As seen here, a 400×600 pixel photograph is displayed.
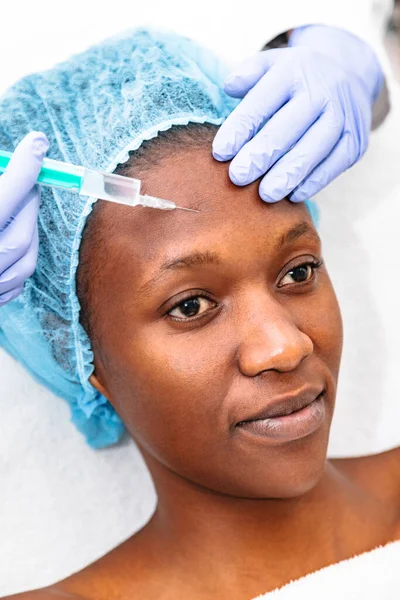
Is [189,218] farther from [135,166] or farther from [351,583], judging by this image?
[351,583]

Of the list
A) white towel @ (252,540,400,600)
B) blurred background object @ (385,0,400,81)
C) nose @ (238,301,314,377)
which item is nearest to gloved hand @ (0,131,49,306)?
nose @ (238,301,314,377)

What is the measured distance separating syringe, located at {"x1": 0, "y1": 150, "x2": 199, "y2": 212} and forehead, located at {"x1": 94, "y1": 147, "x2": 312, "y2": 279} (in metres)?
0.05

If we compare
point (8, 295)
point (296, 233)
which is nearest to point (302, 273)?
point (296, 233)

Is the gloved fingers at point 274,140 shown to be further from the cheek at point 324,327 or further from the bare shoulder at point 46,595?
the bare shoulder at point 46,595

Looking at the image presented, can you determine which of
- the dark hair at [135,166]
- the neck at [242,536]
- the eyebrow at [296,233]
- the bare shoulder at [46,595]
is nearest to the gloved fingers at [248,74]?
the dark hair at [135,166]

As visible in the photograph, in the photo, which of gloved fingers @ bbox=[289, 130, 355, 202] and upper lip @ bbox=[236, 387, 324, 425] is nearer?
upper lip @ bbox=[236, 387, 324, 425]

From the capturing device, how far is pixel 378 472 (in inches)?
73.2

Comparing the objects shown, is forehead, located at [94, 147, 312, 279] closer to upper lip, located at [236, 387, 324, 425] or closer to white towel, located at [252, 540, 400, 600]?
upper lip, located at [236, 387, 324, 425]

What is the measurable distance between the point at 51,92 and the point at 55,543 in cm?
102

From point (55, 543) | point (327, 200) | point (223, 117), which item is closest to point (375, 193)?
point (327, 200)

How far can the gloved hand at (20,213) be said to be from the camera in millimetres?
1253

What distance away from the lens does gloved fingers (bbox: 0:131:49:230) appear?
125 centimetres

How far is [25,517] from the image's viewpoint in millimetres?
1807

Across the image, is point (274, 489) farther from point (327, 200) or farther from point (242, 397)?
point (327, 200)
